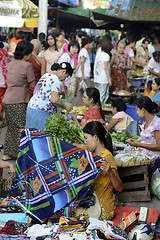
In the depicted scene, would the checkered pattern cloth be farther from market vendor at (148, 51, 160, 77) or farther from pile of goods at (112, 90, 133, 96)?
market vendor at (148, 51, 160, 77)

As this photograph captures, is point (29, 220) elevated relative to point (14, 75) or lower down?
lower down

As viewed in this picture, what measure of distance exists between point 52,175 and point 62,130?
85 cm

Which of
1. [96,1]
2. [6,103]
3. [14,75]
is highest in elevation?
[96,1]

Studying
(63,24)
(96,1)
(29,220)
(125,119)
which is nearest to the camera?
(29,220)

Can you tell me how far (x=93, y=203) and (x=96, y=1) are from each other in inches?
1329

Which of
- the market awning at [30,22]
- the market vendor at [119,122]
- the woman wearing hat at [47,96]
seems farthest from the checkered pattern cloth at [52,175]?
the market awning at [30,22]

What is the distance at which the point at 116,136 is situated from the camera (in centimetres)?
632

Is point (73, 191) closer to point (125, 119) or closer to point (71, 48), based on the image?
point (125, 119)

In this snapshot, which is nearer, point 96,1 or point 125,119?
point 125,119

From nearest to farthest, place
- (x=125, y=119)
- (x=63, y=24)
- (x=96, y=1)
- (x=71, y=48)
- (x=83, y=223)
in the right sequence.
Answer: (x=83, y=223)
(x=125, y=119)
(x=71, y=48)
(x=63, y=24)
(x=96, y=1)

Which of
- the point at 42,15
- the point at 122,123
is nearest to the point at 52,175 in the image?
the point at 122,123

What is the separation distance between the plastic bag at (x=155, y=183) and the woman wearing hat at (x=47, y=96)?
147cm

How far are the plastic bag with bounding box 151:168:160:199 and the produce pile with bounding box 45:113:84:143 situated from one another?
110 cm

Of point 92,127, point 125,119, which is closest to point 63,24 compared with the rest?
point 125,119
